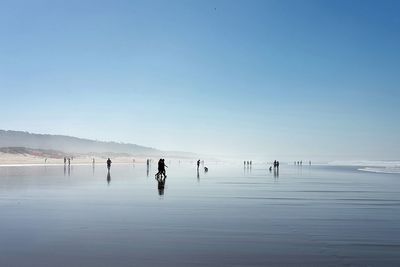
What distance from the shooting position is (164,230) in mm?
11859

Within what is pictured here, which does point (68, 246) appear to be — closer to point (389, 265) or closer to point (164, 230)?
point (164, 230)

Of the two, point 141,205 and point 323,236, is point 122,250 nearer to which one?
point 323,236

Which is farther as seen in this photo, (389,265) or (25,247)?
(25,247)

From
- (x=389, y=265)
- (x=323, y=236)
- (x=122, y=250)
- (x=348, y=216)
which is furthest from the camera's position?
(x=348, y=216)

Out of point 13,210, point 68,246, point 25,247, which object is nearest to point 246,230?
point 68,246

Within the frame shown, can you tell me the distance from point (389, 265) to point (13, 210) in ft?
42.5

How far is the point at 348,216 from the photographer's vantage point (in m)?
15.1

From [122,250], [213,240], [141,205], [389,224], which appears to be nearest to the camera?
[122,250]

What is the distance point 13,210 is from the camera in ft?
52.2

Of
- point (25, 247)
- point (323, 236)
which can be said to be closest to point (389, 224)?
point (323, 236)

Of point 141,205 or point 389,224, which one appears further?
point 141,205

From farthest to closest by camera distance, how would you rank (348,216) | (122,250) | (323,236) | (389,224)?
(348,216) → (389,224) → (323,236) → (122,250)

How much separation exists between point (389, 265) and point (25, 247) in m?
7.42

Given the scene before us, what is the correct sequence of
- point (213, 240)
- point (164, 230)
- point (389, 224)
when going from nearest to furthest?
point (213, 240), point (164, 230), point (389, 224)
